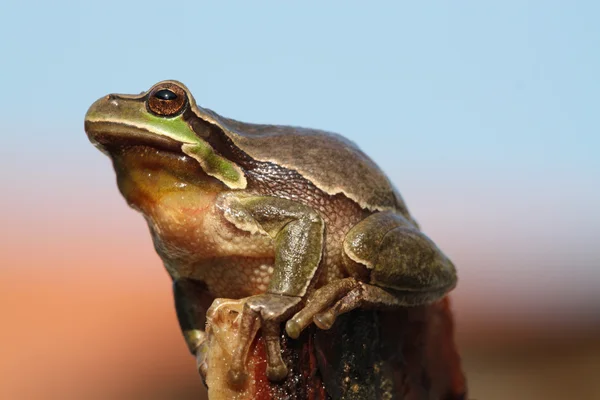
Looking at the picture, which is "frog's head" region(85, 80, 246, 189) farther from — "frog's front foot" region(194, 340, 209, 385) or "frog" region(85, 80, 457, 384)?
"frog's front foot" region(194, 340, 209, 385)

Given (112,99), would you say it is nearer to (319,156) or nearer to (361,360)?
(319,156)

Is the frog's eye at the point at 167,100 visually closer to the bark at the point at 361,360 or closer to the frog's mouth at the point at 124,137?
the frog's mouth at the point at 124,137

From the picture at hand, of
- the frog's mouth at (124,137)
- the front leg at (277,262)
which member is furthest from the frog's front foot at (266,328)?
the frog's mouth at (124,137)

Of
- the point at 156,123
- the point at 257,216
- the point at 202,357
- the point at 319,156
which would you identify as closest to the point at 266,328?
the point at 257,216

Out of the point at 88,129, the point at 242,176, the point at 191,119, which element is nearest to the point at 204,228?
the point at 242,176

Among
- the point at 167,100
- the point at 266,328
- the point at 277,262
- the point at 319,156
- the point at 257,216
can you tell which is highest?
the point at 167,100
